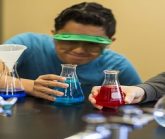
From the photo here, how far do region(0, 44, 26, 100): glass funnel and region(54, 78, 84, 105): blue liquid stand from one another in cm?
16

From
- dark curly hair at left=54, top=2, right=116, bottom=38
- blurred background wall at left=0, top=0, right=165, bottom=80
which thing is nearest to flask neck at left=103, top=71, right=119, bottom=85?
dark curly hair at left=54, top=2, right=116, bottom=38

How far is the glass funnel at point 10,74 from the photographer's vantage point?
3.79 ft

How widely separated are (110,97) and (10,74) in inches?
15.9

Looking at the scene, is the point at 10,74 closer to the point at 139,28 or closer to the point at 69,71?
the point at 69,71

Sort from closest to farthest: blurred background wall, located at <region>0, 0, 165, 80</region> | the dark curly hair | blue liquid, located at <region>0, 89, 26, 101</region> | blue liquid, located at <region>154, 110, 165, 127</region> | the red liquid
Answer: blue liquid, located at <region>154, 110, 165, 127</region>, the red liquid, blue liquid, located at <region>0, 89, 26, 101</region>, the dark curly hair, blurred background wall, located at <region>0, 0, 165, 80</region>

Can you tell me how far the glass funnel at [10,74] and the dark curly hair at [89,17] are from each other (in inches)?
8.8

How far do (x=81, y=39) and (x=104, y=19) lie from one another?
189mm

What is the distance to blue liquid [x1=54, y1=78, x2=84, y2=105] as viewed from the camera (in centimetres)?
114

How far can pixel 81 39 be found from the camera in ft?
3.99

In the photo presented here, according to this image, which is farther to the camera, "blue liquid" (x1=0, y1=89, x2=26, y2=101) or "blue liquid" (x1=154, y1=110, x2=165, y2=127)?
"blue liquid" (x1=0, y1=89, x2=26, y2=101)

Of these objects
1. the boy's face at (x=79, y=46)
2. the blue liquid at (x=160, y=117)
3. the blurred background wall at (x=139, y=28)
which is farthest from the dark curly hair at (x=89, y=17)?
the blurred background wall at (x=139, y=28)

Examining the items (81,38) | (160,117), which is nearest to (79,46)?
(81,38)

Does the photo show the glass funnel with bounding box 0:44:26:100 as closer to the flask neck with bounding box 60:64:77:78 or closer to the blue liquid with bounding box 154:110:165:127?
the flask neck with bounding box 60:64:77:78

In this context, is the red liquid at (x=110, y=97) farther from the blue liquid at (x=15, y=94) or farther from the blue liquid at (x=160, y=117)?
the blue liquid at (x=15, y=94)
